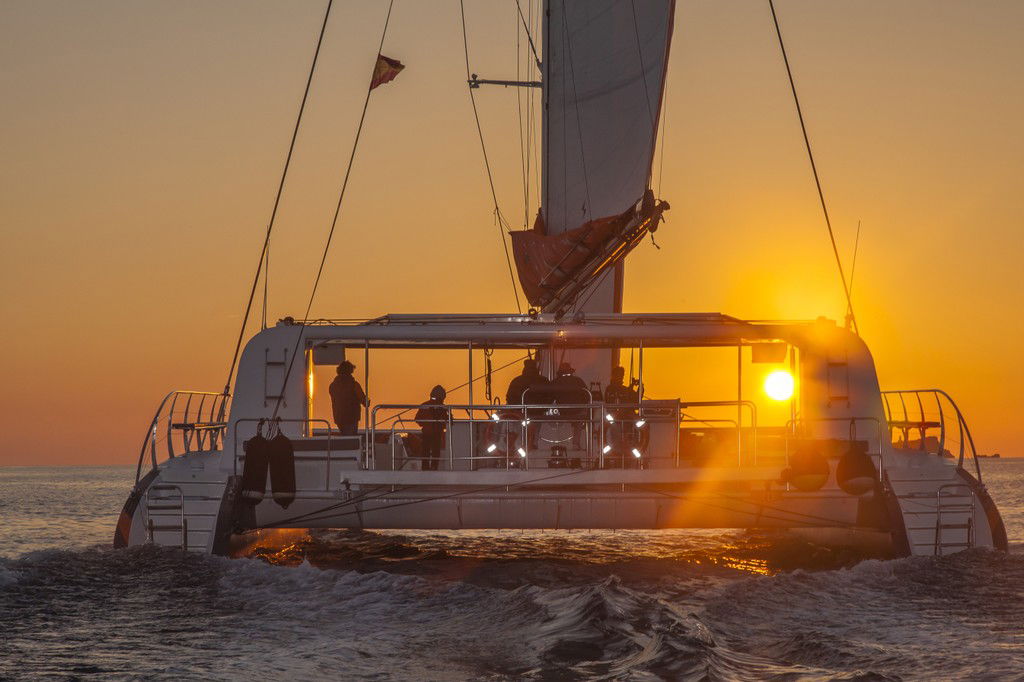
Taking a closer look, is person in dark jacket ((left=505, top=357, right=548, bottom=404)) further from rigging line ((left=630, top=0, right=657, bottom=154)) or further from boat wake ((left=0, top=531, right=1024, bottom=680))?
rigging line ((left=630, top=0, right=657, bottom=154))

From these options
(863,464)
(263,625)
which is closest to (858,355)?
(863,464)

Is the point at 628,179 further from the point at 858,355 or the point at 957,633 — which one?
the point at 957,633

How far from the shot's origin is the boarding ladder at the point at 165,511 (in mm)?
16719

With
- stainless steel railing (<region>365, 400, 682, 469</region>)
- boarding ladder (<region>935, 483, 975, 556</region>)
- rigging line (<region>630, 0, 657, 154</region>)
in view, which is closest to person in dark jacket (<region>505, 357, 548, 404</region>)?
stainless steel railing (<region>365, 400, 682, 469</region>)

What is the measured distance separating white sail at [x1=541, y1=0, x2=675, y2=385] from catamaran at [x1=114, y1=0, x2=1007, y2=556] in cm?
5

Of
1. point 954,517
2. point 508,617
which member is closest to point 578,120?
point 954,517

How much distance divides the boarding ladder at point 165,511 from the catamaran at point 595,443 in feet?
0.09

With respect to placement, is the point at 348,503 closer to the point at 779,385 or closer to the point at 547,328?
the point at 547,328

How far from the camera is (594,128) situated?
19281 millimetres

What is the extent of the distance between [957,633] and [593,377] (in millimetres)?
11870

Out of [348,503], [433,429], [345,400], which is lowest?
[348,503]

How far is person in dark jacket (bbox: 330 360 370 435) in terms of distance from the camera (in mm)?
18875

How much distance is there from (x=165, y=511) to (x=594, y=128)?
8.52m


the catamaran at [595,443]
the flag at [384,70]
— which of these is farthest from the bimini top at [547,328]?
the flag at [384,70]
